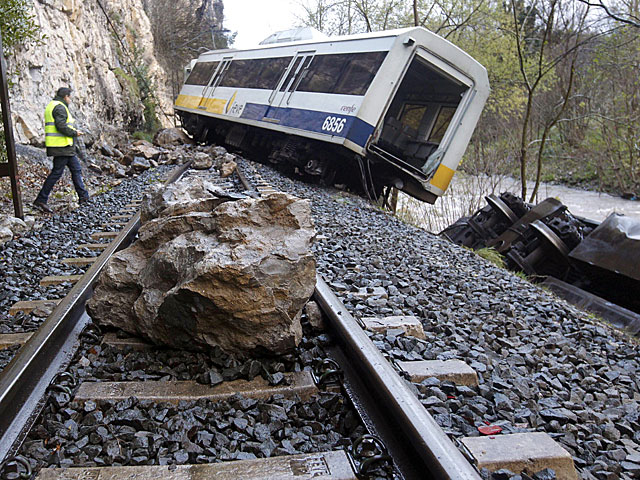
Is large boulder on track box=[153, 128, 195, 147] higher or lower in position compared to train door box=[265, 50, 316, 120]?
lower

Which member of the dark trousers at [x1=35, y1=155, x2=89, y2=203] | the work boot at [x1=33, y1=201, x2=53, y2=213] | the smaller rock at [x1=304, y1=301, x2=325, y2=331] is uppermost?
the smaller rock at [x1=304, y1=301, x2=325, y2=331]

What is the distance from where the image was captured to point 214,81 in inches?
601

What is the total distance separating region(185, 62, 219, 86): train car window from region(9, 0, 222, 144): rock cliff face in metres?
2.58

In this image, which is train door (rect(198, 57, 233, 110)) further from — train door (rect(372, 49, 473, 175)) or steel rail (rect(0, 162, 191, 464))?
steel rail (rect(0, 162, 191, 464))

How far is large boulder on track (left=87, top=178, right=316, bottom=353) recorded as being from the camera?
226 cm

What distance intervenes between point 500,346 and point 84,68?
15093 mm

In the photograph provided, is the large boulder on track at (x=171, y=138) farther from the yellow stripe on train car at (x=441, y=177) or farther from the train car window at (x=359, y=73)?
the yellow stripe on train car at (x=441, y=177)

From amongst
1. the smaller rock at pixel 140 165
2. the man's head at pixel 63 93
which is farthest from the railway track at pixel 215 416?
the smaller rock at pixel 140 165

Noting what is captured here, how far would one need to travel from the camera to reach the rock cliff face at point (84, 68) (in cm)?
1042

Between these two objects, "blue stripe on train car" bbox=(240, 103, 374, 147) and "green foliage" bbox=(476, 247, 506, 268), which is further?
"blue stripe on train car" bbox=(240, 103, 374, 147)

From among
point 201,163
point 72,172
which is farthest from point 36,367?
point 201,163

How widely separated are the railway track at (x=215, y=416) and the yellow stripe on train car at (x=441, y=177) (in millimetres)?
7701

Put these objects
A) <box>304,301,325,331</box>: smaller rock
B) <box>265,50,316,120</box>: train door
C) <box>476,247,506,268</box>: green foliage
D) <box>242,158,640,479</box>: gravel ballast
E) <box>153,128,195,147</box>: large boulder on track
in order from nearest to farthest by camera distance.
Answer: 1. <box>242,158,640,479</box>: gravel ballast
2. <box>304,301,325,331</box>: smaller rock
3. <box>476,247,506,268</box>: green foliage
4. <box>265,50,316,120</box>: train door
5. <box>153,128,195,147</box>: large boulder on track

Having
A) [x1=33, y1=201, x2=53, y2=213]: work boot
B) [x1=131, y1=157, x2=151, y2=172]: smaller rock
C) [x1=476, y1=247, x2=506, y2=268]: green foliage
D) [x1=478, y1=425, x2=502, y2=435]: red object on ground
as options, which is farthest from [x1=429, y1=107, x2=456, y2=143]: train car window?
[x1=478, y1=425, x2=502, y2=435]: red object on ground
